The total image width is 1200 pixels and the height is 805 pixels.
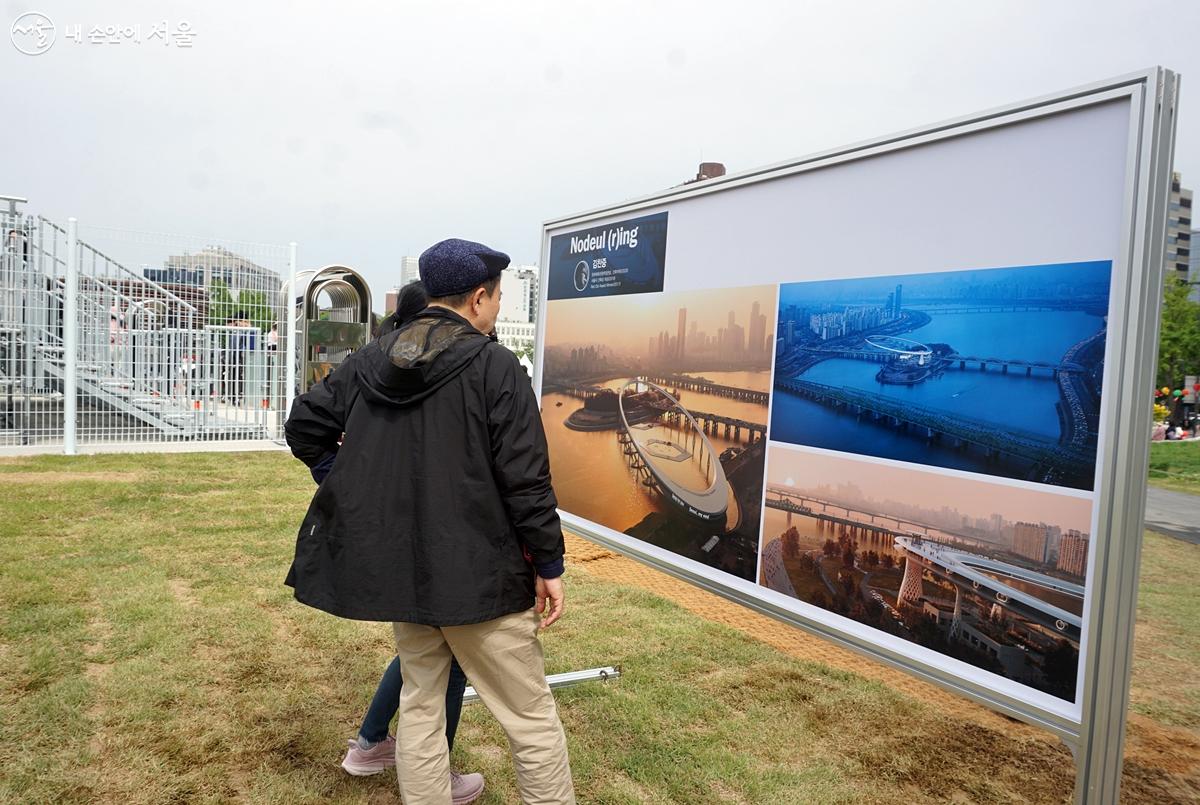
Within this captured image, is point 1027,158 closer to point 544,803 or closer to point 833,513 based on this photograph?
point 833,513

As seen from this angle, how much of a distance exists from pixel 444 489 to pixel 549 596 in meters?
0.47

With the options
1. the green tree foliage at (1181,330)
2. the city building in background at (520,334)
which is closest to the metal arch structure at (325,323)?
the green tree foliage at (1181,330)

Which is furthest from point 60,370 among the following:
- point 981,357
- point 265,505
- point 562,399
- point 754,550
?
point 981,357

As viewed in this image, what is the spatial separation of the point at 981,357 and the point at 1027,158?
57 centimetres

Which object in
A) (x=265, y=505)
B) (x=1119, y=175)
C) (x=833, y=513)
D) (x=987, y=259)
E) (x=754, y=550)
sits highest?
(x=1119, y=175)

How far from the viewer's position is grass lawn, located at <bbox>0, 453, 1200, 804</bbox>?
10.4 ft

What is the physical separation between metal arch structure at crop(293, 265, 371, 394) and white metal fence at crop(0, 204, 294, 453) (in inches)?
22.5

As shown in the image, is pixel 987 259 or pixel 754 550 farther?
pixel 754 550

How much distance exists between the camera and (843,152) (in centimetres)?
277

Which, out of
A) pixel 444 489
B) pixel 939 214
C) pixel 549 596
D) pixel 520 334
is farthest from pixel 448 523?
pixel 520 334

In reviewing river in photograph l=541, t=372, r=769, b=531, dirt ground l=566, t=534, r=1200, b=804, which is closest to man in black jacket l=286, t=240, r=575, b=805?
river in photograph l=541, t=372, r=769, b=531

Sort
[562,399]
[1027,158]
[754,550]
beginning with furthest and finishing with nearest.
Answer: [562,399]
[754,550]
[1027,158]

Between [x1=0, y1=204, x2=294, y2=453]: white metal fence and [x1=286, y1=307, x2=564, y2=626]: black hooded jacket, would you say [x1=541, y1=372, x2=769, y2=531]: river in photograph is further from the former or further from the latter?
[x1=0, y1=204, x2=294, y2=453]: white metal fence

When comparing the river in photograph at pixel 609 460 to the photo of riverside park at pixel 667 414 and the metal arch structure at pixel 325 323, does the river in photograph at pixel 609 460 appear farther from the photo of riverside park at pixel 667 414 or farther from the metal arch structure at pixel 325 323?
the metal arch structure at pixel 325 323
